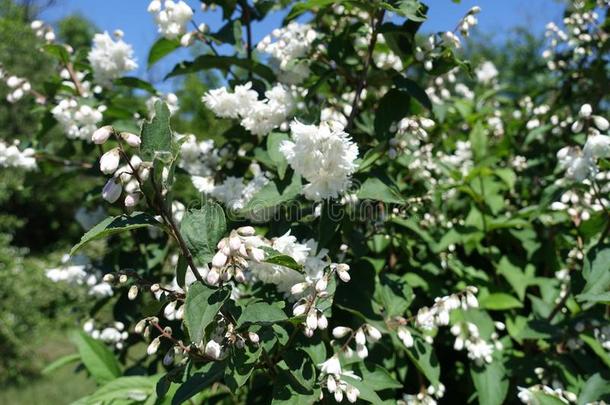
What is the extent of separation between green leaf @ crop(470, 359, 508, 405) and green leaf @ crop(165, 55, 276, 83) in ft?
5.15

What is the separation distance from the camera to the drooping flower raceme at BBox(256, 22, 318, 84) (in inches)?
95.3

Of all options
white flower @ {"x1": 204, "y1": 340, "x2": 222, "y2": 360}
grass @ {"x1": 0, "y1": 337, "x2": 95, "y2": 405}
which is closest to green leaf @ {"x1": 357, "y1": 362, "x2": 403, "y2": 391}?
white flower @ {"x1": 204, "y1": 340, "x2": 222, "y2": 360}

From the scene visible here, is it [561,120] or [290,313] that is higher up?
[561,120]

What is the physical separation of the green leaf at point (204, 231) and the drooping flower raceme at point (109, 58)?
168cm

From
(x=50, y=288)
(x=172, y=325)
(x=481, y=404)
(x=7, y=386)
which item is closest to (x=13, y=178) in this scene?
(x=50, y=288)

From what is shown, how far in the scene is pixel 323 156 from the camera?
70.8 inches

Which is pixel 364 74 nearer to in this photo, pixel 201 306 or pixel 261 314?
pixel 261 314

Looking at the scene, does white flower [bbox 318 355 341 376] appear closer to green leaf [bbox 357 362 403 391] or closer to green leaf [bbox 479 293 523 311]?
green leaf [bbox 357 362 403 391]

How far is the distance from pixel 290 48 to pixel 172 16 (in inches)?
21.7

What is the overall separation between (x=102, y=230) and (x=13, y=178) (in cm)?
1019

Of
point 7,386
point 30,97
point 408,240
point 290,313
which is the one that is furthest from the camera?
point 7,386

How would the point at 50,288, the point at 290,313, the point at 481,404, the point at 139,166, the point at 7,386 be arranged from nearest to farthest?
the point at 139,166, the point at 290,313, the point at 481,404, the point at 7,386, the point at 50,288

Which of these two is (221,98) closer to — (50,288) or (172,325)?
(172,325)

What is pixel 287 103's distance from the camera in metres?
2.27
